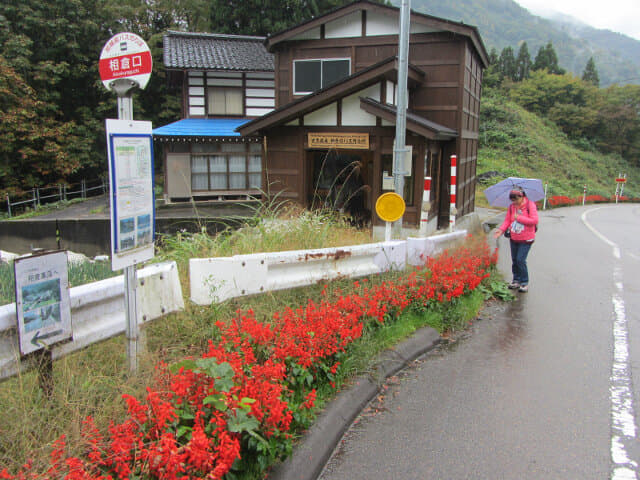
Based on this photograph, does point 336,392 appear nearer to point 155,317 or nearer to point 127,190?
point 155,317

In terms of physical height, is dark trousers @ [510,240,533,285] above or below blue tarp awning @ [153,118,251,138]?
below

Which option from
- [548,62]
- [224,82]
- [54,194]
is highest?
[548,62]

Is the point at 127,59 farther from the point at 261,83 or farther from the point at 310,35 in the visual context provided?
the point at 261,83

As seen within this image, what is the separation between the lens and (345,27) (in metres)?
16.1

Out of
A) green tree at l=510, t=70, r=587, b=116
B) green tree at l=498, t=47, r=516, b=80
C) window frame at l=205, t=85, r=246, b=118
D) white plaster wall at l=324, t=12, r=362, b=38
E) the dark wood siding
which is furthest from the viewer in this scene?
green tree at l=498, t=47, r=516, b=80

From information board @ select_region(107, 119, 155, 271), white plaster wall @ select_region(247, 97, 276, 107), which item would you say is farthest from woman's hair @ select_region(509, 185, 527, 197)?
white plaster wall @ select_region(247, 97, 276, 107)

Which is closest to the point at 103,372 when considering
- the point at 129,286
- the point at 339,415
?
the point at 129,286

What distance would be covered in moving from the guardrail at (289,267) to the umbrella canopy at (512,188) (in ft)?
8.80

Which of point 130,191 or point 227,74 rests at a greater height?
point 227,74

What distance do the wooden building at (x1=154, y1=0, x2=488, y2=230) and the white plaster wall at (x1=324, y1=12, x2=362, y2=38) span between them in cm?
3

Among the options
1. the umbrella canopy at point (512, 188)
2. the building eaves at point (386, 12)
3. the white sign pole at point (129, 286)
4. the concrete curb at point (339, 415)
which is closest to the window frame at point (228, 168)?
the building eaves at point (386, 12)

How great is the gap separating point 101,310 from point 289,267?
2261 millimetres

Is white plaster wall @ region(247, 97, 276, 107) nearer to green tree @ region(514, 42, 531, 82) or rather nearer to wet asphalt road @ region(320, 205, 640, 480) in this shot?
wet asphalt road @ region(320, 205, 640, 480)

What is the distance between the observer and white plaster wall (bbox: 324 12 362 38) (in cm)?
1586
